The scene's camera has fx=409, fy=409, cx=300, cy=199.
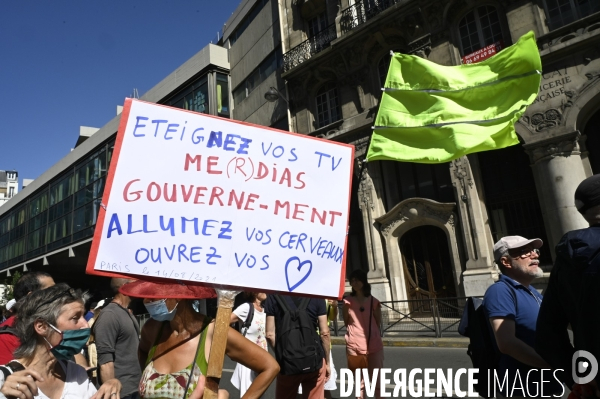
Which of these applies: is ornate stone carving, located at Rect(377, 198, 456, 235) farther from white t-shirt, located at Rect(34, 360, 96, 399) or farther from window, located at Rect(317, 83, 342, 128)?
white t-shirt, located at Rect(34, 360, 96, 399)

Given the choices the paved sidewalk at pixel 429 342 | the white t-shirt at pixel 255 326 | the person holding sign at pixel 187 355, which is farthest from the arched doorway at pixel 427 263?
the person holding sign at pixel 187 355

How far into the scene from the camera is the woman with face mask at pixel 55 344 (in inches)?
83.7

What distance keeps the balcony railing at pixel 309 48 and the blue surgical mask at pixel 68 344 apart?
17549 millimetres

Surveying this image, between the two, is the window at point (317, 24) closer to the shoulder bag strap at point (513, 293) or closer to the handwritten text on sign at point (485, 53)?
the handwritten text on sign at point (485, 53)

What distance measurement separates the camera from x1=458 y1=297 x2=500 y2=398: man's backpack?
2.76 meters

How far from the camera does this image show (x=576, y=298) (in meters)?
1.91

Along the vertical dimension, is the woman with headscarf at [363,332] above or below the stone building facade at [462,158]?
below

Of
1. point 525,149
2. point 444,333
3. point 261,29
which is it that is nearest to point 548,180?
point 525,149

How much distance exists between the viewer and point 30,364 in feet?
6.89

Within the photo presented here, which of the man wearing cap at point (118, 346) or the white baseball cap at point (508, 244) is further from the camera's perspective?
the man wearing cap at point (118, 346)

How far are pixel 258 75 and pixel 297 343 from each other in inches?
783

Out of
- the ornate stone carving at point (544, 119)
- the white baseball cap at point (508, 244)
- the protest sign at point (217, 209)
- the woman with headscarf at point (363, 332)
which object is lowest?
the woman with headscarf at point (363, 332)

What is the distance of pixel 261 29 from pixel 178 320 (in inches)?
867

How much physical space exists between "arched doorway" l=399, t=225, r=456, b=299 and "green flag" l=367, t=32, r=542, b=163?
9.54 meters
